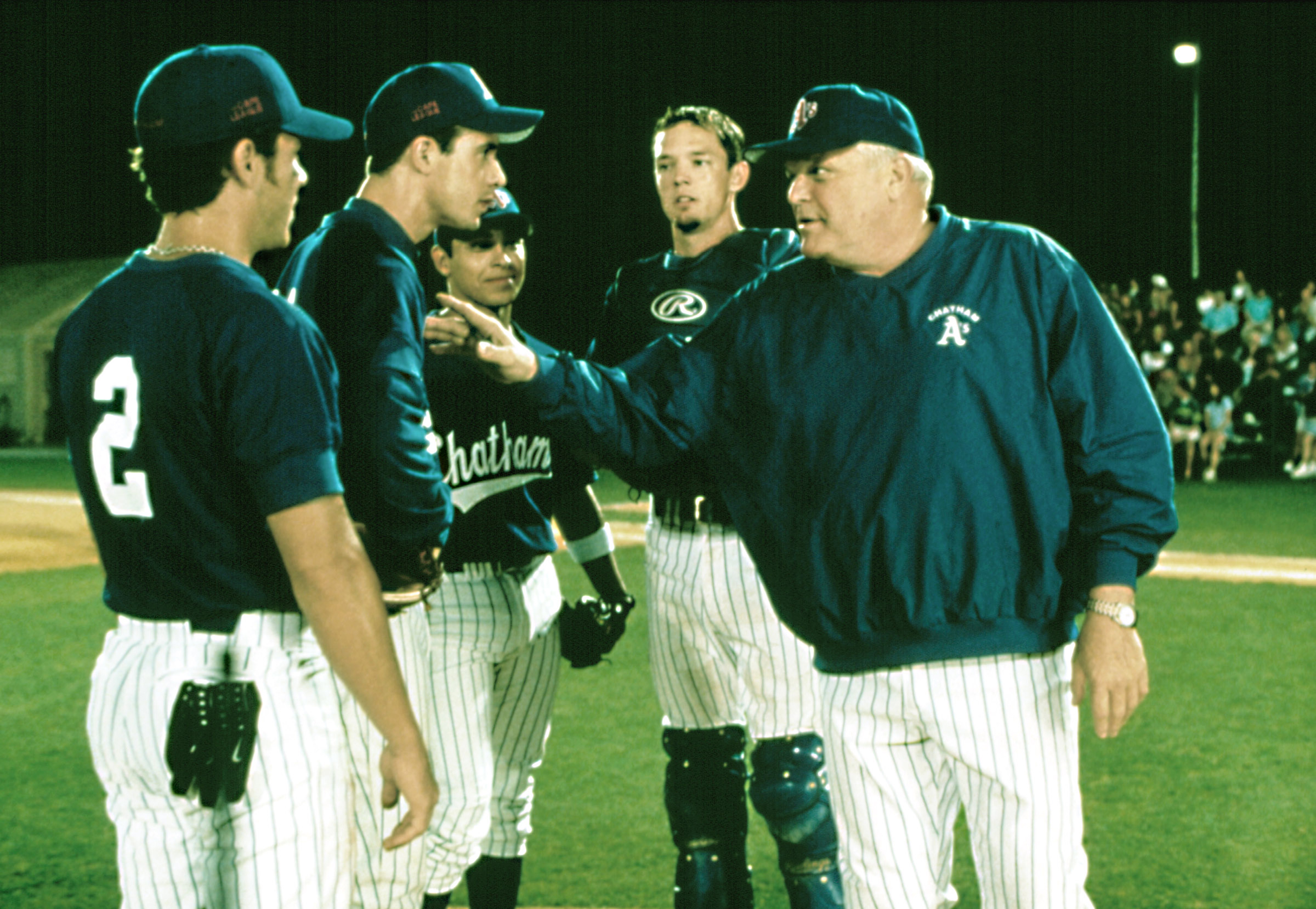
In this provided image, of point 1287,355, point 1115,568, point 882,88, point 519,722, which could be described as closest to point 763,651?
point 519,722

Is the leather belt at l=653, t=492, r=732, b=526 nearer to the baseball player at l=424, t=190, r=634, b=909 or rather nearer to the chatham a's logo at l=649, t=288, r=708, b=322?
the baseball player at l=424, t=190, r=634, b=909

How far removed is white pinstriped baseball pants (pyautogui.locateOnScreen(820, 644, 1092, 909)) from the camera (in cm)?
Answer: 254

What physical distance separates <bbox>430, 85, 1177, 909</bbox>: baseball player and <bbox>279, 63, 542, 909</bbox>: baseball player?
78 cm

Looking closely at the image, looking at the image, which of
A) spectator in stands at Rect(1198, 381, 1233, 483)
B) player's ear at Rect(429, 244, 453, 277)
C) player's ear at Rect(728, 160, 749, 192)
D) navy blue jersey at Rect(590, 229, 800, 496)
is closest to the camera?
player's ear at Rect(429, 244, 453, 277)

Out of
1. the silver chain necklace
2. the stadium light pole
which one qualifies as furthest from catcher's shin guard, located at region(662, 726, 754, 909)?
the stadium light pole

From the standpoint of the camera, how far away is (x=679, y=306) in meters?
3.98

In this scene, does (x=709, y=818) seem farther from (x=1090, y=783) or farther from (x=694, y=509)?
(x=1090, y=783)

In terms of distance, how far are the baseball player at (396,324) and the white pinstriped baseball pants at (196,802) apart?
2.10ft

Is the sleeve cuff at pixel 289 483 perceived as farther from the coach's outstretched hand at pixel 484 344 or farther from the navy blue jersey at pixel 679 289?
the navy blue jersey at pixel 679 289

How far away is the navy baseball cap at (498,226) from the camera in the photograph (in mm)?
3779

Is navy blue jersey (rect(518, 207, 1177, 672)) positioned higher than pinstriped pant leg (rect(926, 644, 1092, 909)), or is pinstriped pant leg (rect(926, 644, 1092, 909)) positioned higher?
navy blue jersey (rect(518, 207, 1177, 672))

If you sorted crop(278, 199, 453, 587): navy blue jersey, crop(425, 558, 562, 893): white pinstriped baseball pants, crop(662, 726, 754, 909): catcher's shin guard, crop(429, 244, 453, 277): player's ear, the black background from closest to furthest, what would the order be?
1. crop(278, 199, 453, 587): navy blue jersey
2. crop(425, 558, 562, 893): white pinstriped baseball pants
3. crop(662, 726, 754, 909): catcher's shin guard
4. crop(429, 244, 453, 277): player's ear
5. the black background

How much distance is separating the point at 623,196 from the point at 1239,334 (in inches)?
552

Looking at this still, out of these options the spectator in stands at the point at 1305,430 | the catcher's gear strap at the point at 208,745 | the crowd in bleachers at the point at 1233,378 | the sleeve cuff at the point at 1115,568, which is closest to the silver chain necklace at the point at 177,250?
the catcher's gear strap at the point at 208,745
